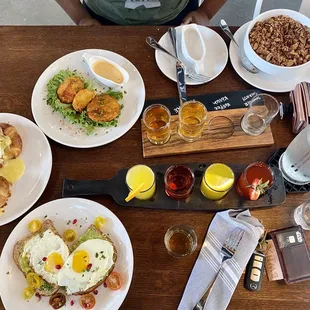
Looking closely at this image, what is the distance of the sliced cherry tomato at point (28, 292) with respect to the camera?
1.11m

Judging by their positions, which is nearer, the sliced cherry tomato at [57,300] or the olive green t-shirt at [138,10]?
the sliced cherry tomato at [57,300]

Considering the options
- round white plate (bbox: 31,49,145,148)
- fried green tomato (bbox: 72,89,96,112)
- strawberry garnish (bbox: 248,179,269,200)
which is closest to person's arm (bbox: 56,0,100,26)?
round white plate (bbox: 31,49,145,148)

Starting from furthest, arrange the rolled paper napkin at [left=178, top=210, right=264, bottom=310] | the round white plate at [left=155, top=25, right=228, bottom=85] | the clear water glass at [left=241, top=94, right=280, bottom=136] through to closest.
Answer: the round white plate at [left=155, top=25, right=228, bottom=85] < the clear water glass at [left=241, top=94, right=280, bottom=136] < the rolled paper napkin at [left=178, top=210, right=264, bottom=310]

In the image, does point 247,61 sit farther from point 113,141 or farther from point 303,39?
point 113,141

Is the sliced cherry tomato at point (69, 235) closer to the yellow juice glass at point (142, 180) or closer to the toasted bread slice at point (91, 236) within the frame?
the toasted bread slice at point (91, 236)

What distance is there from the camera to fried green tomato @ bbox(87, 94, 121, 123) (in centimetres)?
133

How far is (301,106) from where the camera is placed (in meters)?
1.26

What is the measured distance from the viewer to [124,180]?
1231mm

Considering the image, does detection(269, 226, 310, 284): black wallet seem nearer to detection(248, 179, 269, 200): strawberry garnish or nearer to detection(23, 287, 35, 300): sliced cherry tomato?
detection(248, 179, 269, 200): strawberry garnish

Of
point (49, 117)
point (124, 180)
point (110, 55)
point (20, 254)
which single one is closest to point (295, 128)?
point (124, 180)

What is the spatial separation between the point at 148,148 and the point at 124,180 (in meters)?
0.14

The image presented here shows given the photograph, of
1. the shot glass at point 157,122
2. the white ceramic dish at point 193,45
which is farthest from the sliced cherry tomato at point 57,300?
the white ceramic dish at point 193,45

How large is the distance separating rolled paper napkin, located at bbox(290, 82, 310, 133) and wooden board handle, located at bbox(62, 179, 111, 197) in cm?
66

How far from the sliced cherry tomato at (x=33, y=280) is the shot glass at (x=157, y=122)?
55cm
